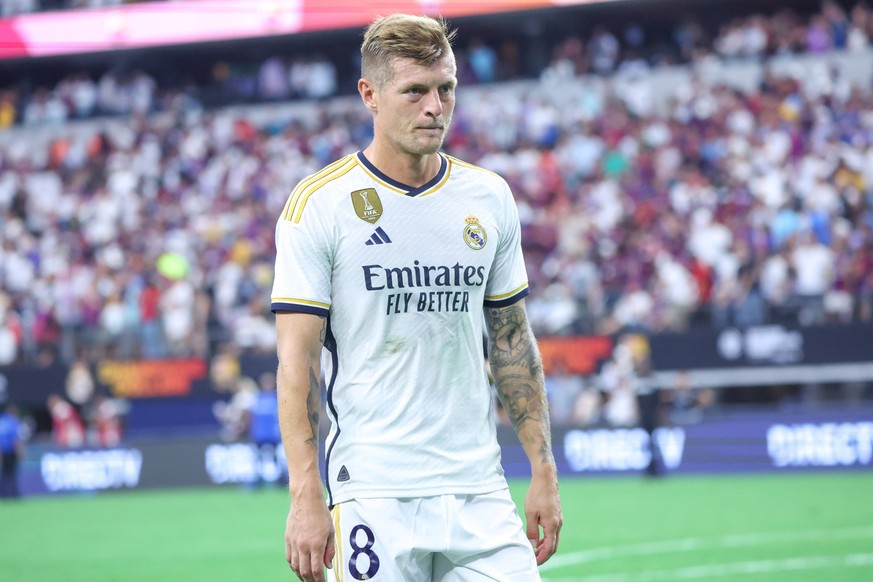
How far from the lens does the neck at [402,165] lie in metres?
3.92

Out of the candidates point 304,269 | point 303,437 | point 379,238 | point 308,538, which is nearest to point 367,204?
point 379,238

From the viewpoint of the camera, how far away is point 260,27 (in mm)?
30922

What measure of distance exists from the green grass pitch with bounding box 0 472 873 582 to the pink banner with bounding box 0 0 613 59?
48.8 feet

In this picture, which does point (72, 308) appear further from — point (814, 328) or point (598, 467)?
point (814, 328)

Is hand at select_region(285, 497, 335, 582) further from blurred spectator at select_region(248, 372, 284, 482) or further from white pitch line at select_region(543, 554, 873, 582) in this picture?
blurred spectator at select_region(248, 372, 284, 482)

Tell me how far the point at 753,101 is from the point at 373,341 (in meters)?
21.1

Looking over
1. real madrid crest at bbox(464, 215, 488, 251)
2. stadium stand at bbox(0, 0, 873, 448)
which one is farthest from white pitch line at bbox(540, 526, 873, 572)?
real madrid crest at bbox(464, 215, 488, 251)

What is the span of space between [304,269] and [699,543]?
8742mm

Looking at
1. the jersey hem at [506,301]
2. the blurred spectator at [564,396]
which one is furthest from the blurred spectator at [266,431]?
the jersey hem at [506,301]

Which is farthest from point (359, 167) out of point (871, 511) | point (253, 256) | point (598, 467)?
point (253, 256)

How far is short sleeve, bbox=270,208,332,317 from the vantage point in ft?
12.3

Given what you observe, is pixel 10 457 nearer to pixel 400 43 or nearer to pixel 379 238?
pixel 379 238

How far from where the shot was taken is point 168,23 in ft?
104

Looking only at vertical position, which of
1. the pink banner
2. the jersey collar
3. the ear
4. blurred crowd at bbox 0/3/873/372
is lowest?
the jersey collar
